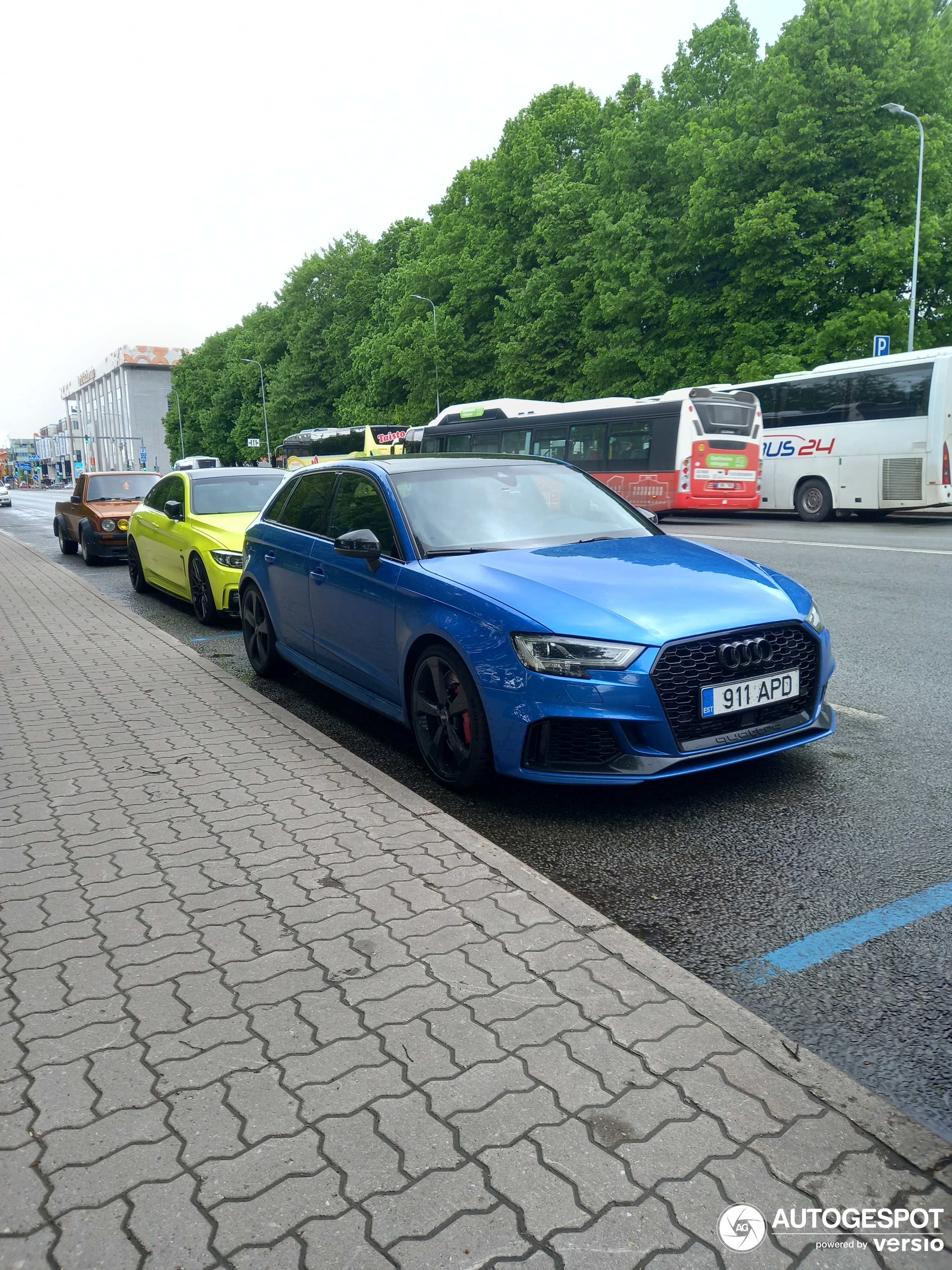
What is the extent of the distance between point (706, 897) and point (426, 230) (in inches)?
2013

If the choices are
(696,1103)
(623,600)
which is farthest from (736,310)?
(696,1103)

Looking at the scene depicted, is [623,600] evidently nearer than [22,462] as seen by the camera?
Yes

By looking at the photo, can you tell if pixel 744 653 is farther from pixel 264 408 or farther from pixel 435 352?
pixel 264 408

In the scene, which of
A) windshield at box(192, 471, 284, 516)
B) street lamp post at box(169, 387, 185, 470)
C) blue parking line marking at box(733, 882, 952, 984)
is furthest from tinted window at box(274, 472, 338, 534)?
street lamp post at box(169, 387, 185, 470)

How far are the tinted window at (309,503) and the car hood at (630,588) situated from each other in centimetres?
151

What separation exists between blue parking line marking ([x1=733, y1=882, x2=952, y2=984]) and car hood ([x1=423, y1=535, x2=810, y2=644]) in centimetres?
125

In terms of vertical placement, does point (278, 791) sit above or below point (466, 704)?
below

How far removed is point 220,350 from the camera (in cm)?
9119

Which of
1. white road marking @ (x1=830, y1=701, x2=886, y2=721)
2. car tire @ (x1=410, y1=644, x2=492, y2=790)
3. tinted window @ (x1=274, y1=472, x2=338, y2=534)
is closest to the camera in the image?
car tire @ (x1=410, y1=644, x2=492, y2=790)

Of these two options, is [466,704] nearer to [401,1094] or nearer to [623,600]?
[623,600]

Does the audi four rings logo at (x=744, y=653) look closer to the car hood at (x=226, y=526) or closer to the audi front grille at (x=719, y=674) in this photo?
the audi front grille at (x=719, y=674)

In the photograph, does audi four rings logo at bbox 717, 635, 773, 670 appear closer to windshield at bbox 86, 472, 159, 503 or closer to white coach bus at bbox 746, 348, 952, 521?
windshield at bbox 86, 472, 159, 503

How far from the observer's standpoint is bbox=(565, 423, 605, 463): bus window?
79.3ft

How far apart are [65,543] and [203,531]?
10.1 m
